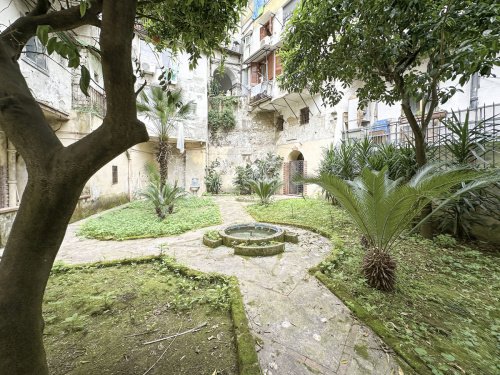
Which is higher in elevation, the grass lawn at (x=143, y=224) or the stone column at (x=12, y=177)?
the stone column at (x=12, y=177)

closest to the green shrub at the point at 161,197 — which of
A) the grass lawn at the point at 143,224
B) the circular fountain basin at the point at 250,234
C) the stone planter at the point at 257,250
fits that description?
the grass lawn at the point at 143,224

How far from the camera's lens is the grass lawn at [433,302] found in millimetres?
1847

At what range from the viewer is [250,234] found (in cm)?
501

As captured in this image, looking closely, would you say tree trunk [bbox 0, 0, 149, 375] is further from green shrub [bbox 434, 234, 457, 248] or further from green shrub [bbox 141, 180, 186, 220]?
green shrub [bbox 141, 180, 186, 220]

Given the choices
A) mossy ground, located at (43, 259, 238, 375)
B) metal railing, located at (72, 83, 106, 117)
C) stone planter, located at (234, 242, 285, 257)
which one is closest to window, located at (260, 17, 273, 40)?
metal railing, located at (72, 83, 106, 117)

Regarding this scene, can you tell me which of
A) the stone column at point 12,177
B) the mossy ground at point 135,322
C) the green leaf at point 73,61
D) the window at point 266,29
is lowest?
the mossy ground at point 135,322

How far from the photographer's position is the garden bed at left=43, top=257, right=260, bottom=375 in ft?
5.58

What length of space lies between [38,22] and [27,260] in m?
1.29

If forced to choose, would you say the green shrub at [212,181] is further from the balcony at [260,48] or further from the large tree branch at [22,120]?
the large tree branch at [22,120]

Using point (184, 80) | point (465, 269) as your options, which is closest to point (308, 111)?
point (184, 80)

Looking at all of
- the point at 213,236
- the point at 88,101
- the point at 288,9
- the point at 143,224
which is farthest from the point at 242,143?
the point at 213,236

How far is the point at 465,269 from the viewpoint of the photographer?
11.2ft

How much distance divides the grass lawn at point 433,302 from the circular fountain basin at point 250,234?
1082 mm

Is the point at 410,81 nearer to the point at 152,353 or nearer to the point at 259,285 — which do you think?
the point at 259,285
